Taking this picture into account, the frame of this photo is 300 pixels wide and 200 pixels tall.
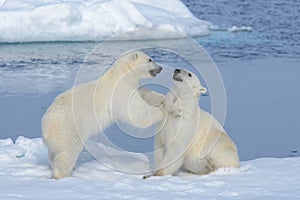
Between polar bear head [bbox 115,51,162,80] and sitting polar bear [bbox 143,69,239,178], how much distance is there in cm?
14

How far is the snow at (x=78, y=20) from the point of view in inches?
439

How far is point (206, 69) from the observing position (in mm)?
8844

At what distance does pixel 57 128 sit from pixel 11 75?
5063mm

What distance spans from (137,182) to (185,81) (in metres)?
0.66

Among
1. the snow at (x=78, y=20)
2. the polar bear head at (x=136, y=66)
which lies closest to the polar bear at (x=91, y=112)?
the polar bear head at (x=136, y=66)

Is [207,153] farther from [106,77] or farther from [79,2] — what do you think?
[79,2]

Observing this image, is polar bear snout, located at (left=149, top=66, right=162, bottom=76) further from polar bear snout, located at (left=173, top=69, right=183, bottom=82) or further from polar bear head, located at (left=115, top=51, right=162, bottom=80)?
polar bear snout, located at (left=173, top=69, right=183, bottom=82)

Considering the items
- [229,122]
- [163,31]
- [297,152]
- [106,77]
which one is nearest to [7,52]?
[163,31]

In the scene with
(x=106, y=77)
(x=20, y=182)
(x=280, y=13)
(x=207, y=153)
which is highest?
(x=280, y=13)

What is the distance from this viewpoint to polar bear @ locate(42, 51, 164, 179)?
164 inches

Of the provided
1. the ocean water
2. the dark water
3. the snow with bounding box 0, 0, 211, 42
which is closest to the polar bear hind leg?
the ocean water

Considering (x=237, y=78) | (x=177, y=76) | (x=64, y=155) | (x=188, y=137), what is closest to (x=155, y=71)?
(x=177, y=76)

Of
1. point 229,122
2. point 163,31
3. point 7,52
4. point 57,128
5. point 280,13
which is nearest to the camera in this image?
point 57,128

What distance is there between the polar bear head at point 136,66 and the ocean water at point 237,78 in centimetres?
156
